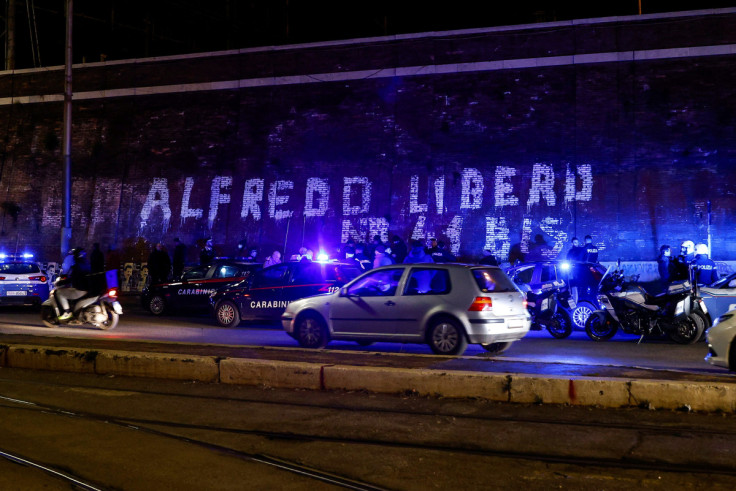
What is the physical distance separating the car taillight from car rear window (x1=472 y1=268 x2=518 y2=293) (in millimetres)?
183

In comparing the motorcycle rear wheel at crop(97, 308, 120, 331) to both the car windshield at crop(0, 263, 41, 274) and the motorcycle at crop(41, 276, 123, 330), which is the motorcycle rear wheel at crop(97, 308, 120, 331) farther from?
the car windshield at crop(0, 263, 41, 274)

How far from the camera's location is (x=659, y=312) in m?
13.8

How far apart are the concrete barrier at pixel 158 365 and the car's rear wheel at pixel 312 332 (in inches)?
112

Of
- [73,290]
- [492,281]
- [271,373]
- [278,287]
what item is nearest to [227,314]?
[278,287]

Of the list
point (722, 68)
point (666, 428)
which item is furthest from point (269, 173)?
point (666, 428)

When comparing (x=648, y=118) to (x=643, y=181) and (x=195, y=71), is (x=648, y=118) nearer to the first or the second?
(x=643, y=181)

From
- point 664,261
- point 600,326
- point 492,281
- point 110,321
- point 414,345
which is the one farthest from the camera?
point 664,261

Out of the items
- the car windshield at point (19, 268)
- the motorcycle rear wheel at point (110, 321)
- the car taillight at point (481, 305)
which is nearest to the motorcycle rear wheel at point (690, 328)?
the car taillight at point (481, 305)

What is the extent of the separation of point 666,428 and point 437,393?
99.8 inches

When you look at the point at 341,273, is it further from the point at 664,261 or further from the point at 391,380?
the point at 664,261

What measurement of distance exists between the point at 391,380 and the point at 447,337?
279 centimetres

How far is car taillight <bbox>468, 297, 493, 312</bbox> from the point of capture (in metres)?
11.4

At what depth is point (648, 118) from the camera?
22953 millimetres

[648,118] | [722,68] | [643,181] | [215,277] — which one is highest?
[722,68]
